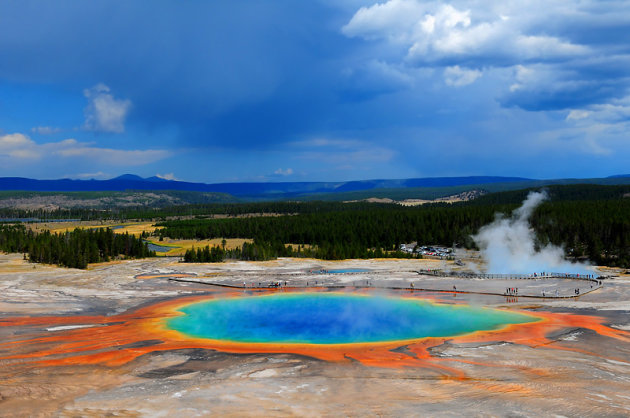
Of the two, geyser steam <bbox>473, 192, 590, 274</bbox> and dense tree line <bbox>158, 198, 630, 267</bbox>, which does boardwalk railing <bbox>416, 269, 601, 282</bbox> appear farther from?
dense tree line <bbox>158, 198, 630, 267</bbox>

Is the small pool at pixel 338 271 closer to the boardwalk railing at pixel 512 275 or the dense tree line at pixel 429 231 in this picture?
the boardwalk railing at pixel 512 275

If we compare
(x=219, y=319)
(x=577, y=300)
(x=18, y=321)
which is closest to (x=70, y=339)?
(x=18, y=321)

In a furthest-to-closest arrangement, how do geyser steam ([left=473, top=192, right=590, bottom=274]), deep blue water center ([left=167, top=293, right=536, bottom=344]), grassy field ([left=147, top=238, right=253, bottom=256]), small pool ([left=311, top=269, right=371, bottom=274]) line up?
grassy field ([left=147, top=238, right=253, bottom=256]) < small pool ([left=311, top=269, right=371, bottom=274]) < geyser steam ([left=473, top=192, right=590, bottom=274]) < deep blue water center ([left=167, top=293, right=536, bottom=344])

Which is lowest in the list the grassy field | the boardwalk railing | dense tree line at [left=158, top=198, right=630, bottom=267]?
the grassy field

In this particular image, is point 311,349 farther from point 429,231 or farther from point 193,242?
point 193,242

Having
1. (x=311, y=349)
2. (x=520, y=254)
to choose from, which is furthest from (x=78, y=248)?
(x=520, y=254)

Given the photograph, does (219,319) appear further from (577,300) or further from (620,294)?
(620,294)

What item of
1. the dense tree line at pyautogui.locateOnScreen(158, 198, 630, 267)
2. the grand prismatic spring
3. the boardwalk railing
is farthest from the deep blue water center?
the dense tree line at pyautogui.locateOnScreen(158, 198, 630, 267)
